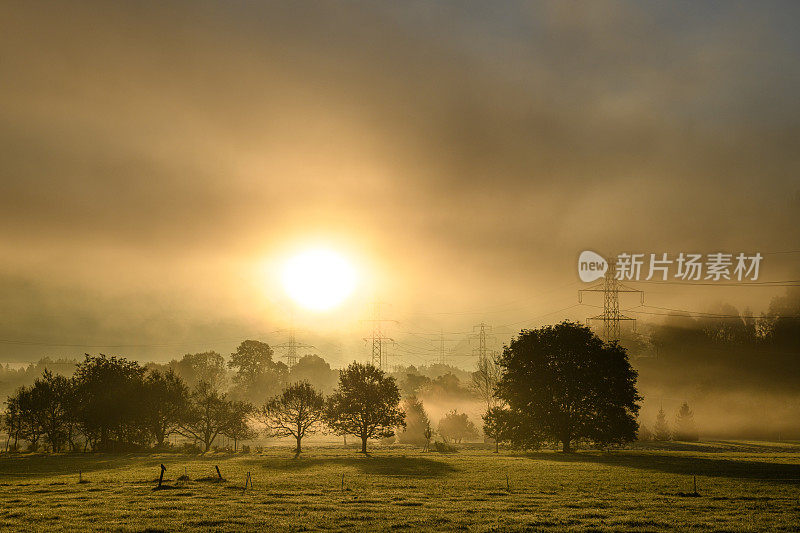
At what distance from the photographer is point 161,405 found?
107m

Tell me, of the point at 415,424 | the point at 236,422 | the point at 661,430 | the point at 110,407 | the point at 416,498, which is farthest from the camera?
the point at 415,424

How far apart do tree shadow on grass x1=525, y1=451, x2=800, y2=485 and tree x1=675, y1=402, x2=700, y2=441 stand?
213 ft

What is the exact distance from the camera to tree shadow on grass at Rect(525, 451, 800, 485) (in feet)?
168

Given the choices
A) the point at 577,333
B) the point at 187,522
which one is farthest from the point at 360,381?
the point at 187,522

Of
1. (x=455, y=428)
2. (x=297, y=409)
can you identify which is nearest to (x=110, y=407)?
(x=297, y=409)

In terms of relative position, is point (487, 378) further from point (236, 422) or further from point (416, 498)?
point (416, 498)

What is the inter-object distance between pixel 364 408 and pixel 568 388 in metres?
37.1

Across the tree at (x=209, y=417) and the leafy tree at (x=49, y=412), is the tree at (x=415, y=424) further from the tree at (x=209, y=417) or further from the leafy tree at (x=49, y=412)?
the leafy tree at (x=49, y=412)

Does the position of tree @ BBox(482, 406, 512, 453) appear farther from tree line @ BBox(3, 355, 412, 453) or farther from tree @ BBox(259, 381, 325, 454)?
tree @ BBox(259, 381, 325, 454)

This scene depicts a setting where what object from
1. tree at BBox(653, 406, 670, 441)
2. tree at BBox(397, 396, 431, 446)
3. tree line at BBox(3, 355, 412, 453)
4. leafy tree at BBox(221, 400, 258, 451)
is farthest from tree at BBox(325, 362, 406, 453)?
tree at BBox(653, 406, 670, 441)

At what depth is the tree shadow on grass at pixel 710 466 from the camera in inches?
2017

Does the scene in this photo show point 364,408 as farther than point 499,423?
Yes

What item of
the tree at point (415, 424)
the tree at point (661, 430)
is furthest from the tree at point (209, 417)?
the tree at point (661, 430)

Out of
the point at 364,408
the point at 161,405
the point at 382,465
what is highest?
the point at 364,408
